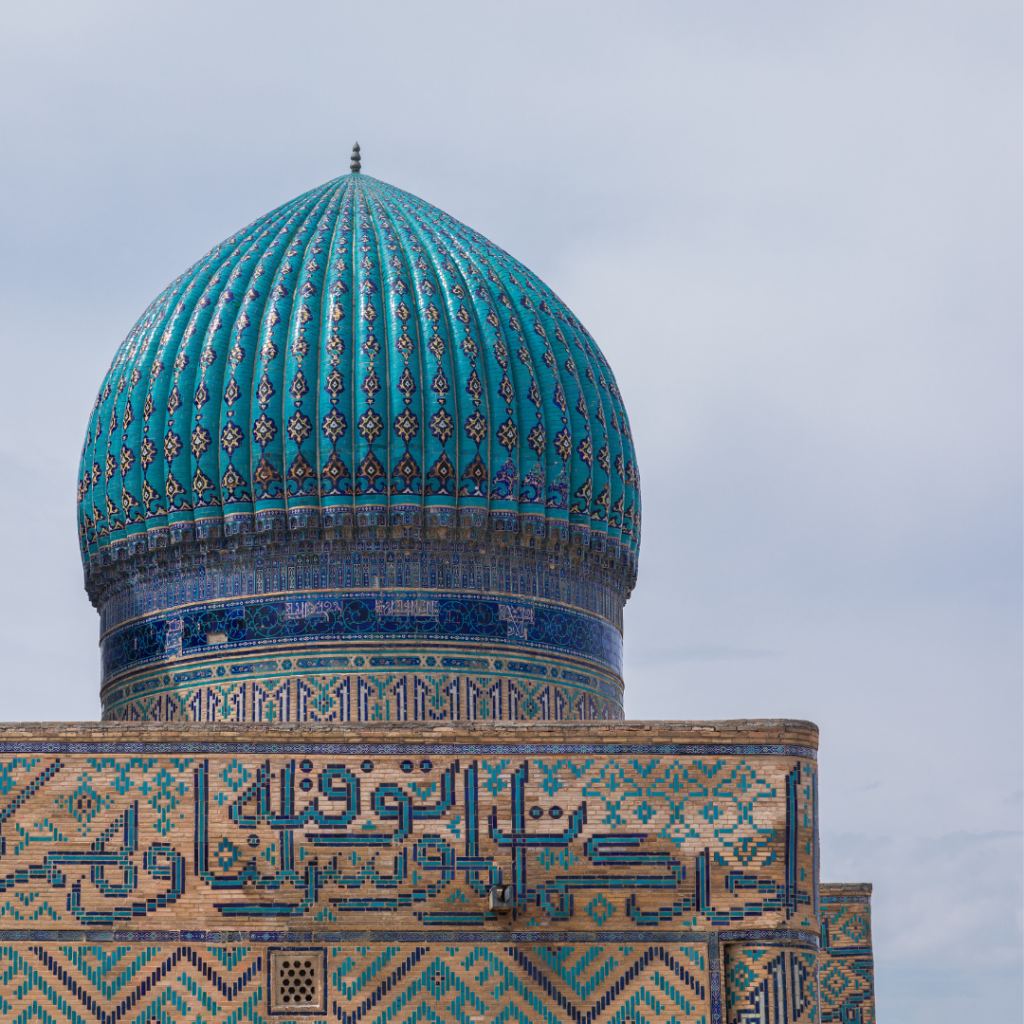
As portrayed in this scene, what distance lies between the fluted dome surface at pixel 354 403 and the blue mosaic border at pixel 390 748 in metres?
2.65

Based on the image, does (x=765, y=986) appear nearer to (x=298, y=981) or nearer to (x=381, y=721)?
(x=298, y=981)

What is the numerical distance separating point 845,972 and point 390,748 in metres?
5.98

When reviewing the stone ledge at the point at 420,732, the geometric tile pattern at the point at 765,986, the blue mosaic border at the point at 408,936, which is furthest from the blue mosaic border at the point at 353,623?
the geometric tile pattern at the point at 765,986

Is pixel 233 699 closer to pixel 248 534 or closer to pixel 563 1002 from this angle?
pixel 248 534

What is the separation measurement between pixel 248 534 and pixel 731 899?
14.3 feet

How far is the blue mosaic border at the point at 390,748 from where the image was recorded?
40.5 ft

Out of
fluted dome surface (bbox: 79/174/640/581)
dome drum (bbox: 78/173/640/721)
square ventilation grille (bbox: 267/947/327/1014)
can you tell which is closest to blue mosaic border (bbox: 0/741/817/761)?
square ventilation grille (bbox: 267/947/327/1014)

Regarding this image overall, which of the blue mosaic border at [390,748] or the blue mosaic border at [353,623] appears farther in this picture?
the blue mosaic border at [353,623]

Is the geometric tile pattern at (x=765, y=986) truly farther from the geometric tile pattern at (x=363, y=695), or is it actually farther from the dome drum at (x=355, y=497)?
the dome drum at (x=355, y=497)

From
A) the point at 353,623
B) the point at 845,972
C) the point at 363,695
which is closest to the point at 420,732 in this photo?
the point at 363,695

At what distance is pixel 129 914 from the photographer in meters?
12.1

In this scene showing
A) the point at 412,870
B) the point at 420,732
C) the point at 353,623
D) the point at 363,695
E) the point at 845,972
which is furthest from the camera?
the point at 845,972

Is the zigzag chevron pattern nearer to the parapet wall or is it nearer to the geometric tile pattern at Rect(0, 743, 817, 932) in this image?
the parapet wall

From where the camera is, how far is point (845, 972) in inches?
672
